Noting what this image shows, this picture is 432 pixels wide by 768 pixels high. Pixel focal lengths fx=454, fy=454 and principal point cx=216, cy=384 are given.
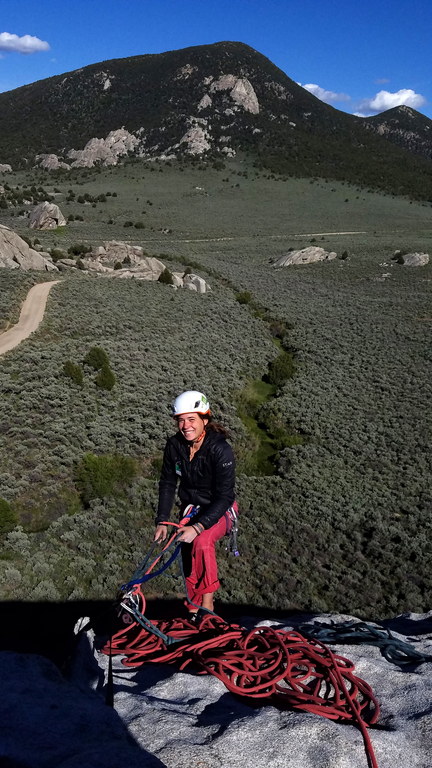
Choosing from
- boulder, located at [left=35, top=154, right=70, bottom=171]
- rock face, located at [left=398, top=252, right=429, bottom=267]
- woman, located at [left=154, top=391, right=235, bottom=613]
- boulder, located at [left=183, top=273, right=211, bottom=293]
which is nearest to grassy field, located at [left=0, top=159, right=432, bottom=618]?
boulder, located at [left=183, top=273, right=211, bottom=293]

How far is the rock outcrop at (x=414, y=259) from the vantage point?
56875mm

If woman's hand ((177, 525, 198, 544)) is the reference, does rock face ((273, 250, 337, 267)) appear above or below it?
above

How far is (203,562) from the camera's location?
5.98 metres

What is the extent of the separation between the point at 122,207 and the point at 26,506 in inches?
3540

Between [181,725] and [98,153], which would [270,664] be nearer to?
[181,725]

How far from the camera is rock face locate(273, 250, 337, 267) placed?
5888 centimetres

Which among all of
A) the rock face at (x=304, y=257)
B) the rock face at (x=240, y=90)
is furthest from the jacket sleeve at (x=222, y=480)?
the rock face at (x=240, y=90)

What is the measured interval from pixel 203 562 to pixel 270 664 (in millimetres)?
1741

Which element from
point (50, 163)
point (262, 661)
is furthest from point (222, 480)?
point (50, 163)

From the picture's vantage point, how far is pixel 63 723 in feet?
10.9

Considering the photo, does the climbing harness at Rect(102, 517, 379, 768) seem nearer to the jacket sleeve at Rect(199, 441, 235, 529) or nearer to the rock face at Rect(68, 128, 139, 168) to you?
the jacket sleeve at Rect(199, 441, 235, 529)

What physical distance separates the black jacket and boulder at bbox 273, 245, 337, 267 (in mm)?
55740

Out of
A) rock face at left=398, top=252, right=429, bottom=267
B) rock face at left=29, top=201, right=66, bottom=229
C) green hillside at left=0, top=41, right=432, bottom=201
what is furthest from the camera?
green hillside at left=0, top=41, right=432, bottom=201

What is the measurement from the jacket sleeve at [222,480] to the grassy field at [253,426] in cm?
565
